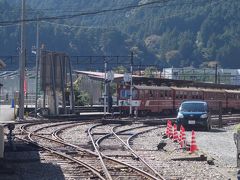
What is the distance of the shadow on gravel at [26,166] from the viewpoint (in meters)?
13.0

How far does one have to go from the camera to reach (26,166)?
14.8 meters

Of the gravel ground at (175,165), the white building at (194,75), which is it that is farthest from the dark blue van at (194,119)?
the white building at (194,75)

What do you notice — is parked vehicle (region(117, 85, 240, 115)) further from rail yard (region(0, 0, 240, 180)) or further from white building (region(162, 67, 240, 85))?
white building (region(162, 67, 240, 85))

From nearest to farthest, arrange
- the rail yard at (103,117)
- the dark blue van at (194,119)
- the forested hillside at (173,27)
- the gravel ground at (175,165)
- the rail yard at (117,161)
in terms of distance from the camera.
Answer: the rail yard at (117,161) → the gravel ground at (175,165) → the rail yard at (103,117) → the dark blue van at (194,119) → the forested hillside at (173,27)

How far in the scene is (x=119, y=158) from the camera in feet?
55.4

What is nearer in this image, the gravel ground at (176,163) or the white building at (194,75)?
the gravel ground at (176,163)

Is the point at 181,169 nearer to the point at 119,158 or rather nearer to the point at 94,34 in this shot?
the point at 119,158

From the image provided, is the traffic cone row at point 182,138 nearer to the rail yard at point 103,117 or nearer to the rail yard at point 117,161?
the rail yard at point 103,117

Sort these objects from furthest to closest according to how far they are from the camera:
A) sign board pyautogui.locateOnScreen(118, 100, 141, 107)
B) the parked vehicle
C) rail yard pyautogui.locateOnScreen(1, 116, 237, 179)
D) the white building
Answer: the white building → the parked vehicle → sign board pyautogui.locateOnScreen(118, 100, 141, 107) → rail yard pyautogui.locateOnScreen(1, 116, 237, 179)

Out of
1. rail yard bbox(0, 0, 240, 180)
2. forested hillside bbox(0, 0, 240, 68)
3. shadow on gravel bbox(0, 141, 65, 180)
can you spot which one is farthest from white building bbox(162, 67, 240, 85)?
shadow on gravel bbox(0, 141, 65, 180)

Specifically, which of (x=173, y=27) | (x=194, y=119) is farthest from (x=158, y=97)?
(x=173, y=27)

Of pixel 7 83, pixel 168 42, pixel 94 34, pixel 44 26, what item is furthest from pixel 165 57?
pixel 7 83

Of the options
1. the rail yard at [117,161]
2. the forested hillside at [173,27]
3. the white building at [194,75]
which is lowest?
the rail yard at [117,161]

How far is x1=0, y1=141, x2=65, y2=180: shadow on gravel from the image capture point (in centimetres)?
1296
